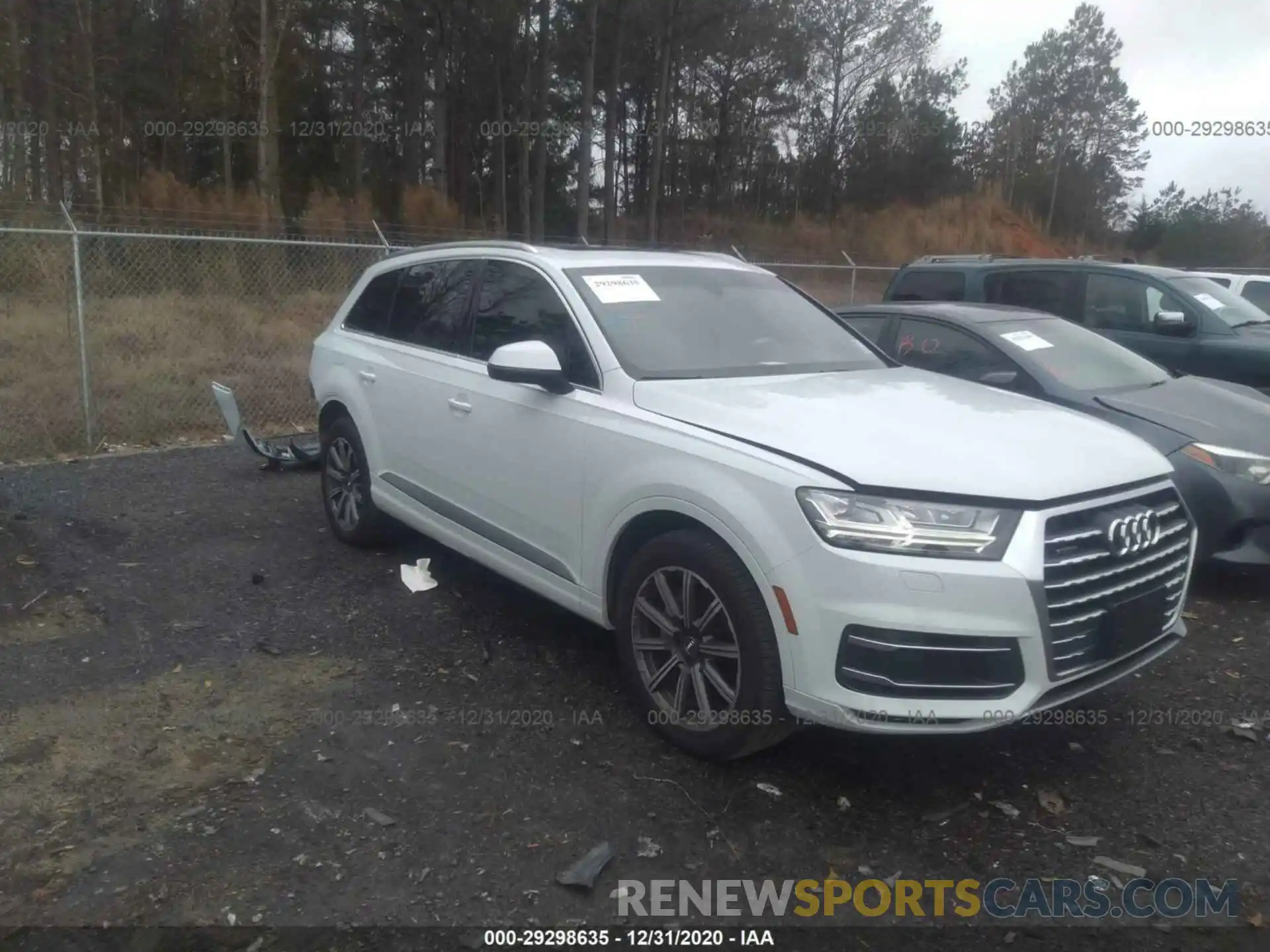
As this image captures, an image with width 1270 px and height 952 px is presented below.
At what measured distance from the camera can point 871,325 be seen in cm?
675

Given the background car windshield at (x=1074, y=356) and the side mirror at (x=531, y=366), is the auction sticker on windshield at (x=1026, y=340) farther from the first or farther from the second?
the side mirror at (x=531, y=366)

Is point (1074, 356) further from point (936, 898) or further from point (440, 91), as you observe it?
point (440, 91)

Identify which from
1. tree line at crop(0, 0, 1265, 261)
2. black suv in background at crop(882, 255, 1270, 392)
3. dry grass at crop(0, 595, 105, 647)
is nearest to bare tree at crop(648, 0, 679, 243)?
tree line at crop(0, 0, 1265, 261)

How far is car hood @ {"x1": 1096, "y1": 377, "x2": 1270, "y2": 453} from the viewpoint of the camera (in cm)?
518

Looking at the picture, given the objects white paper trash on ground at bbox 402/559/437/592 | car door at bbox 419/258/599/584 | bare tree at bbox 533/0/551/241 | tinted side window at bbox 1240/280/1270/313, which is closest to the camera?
car door at bbox 419/258/599/584

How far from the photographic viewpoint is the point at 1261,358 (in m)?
7.66

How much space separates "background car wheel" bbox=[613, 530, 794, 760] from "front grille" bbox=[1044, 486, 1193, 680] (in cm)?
88

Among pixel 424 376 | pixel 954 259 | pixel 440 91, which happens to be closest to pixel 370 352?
pixel 424 376

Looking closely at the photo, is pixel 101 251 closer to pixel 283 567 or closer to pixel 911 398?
pixel 283 567

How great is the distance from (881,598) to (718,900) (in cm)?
100

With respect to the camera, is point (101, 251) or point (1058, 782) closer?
point (1058, 782)

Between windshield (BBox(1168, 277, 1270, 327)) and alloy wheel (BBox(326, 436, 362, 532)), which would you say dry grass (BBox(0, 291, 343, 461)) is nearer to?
alloy wheel (BBox(326, 436, 362, 532))

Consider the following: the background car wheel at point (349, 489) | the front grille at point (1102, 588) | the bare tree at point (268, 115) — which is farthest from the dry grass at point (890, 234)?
the front grille at point (1102, 588)

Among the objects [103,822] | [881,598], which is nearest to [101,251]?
[103,822]
